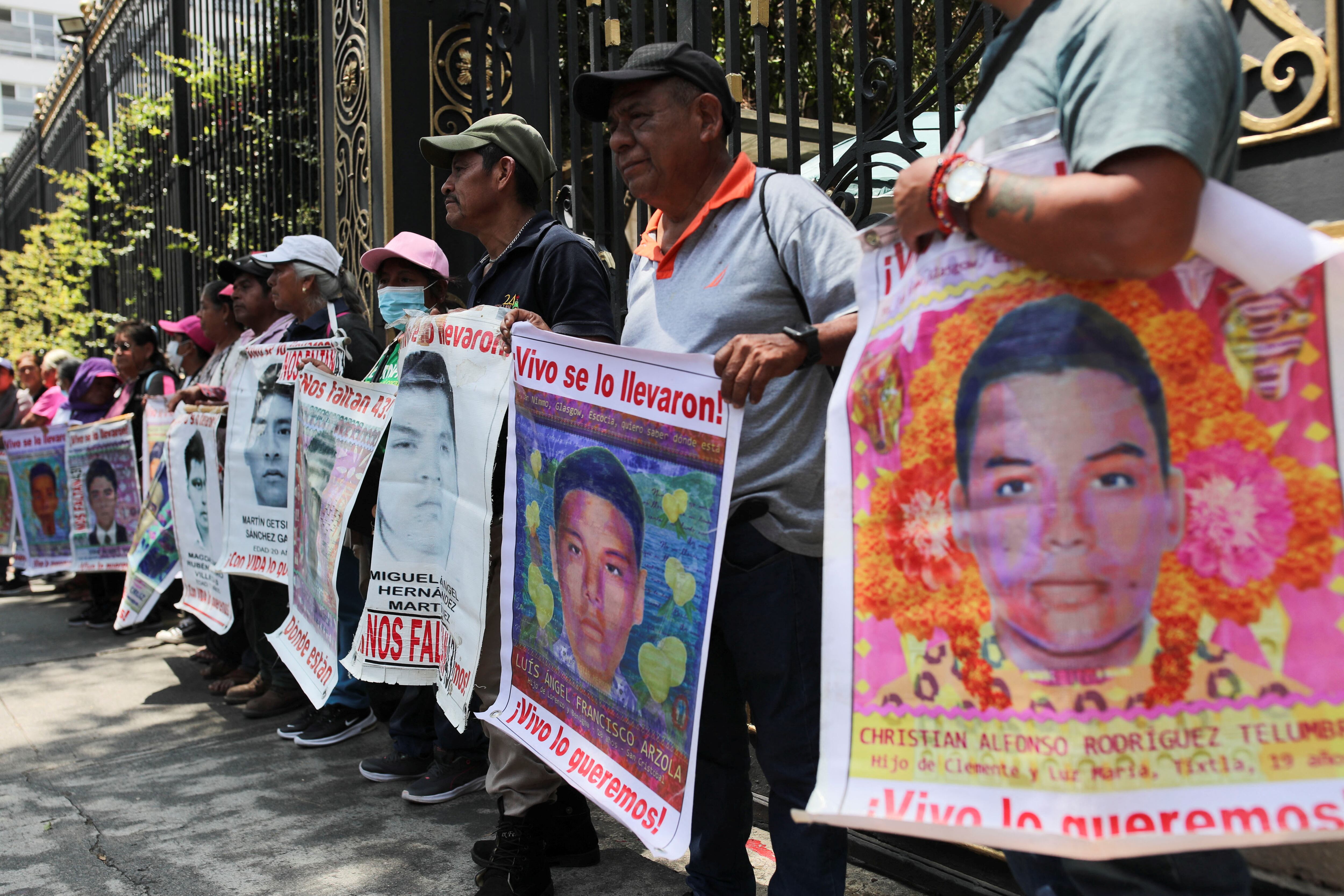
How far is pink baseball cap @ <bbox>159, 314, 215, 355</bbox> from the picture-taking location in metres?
6.48

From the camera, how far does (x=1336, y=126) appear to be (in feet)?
6.63

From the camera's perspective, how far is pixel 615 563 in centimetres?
233

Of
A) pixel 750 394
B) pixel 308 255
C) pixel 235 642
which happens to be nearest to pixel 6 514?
pixel 235 642

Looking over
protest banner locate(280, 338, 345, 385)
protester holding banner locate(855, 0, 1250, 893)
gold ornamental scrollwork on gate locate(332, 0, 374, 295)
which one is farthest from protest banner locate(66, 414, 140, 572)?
protester holding banner locate(855, 0, 1250, 893)

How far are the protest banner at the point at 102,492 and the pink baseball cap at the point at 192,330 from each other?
61 centimetres

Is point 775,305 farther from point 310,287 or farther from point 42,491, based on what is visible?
point 42,491

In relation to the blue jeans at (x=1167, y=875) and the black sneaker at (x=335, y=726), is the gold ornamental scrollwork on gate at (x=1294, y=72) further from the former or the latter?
the black sneaker at (x=335, y=726)

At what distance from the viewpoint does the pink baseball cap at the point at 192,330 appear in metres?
6.48

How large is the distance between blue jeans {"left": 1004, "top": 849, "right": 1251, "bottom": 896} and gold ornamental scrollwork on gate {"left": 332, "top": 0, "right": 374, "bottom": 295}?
474 centimetres

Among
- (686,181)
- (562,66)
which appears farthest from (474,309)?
(562,66)

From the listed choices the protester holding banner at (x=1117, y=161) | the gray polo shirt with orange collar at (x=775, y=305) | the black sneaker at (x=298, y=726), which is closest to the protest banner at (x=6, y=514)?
the black sneaker at (x=298, y=726)

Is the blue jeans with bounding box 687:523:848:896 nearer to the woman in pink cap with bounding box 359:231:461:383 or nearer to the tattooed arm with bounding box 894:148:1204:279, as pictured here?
the tattooed arm with bounding box 894:148:1204:279

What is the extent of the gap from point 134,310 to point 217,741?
8.85 m

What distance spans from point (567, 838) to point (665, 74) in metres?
2.19
